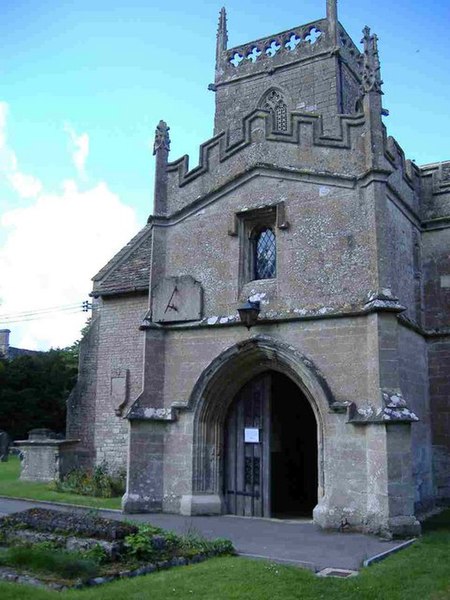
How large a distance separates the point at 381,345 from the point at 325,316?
1.31 m

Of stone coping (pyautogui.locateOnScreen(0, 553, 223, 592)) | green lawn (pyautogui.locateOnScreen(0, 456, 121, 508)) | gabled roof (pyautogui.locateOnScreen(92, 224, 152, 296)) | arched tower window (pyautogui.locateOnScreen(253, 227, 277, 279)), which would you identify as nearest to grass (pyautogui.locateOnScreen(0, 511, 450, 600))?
stone coping (pyautogui.locateOnScreen(0, 553, 223, 592))

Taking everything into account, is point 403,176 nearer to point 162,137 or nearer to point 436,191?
point 436,191

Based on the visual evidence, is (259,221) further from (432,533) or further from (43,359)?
(43,359)

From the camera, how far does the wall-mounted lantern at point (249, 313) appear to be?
479 inches

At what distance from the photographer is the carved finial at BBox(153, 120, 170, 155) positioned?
48.3 ft

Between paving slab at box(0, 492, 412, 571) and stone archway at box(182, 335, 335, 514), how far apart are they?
31.5 inches

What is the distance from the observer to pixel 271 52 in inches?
894

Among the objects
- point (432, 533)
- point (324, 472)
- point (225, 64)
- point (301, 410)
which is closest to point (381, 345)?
point (324, 472)

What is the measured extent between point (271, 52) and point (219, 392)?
49.7 ft

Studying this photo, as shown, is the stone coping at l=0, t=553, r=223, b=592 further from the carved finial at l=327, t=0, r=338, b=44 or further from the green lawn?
the carved finial at l=327, t=0, r=338, b=44

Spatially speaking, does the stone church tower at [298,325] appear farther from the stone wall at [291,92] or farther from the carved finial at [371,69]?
the stone wall at [291,92]

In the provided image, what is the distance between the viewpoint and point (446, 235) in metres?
14.1

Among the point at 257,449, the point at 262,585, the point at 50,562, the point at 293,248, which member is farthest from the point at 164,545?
the point at 293,248

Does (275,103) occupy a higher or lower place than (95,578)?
higher
